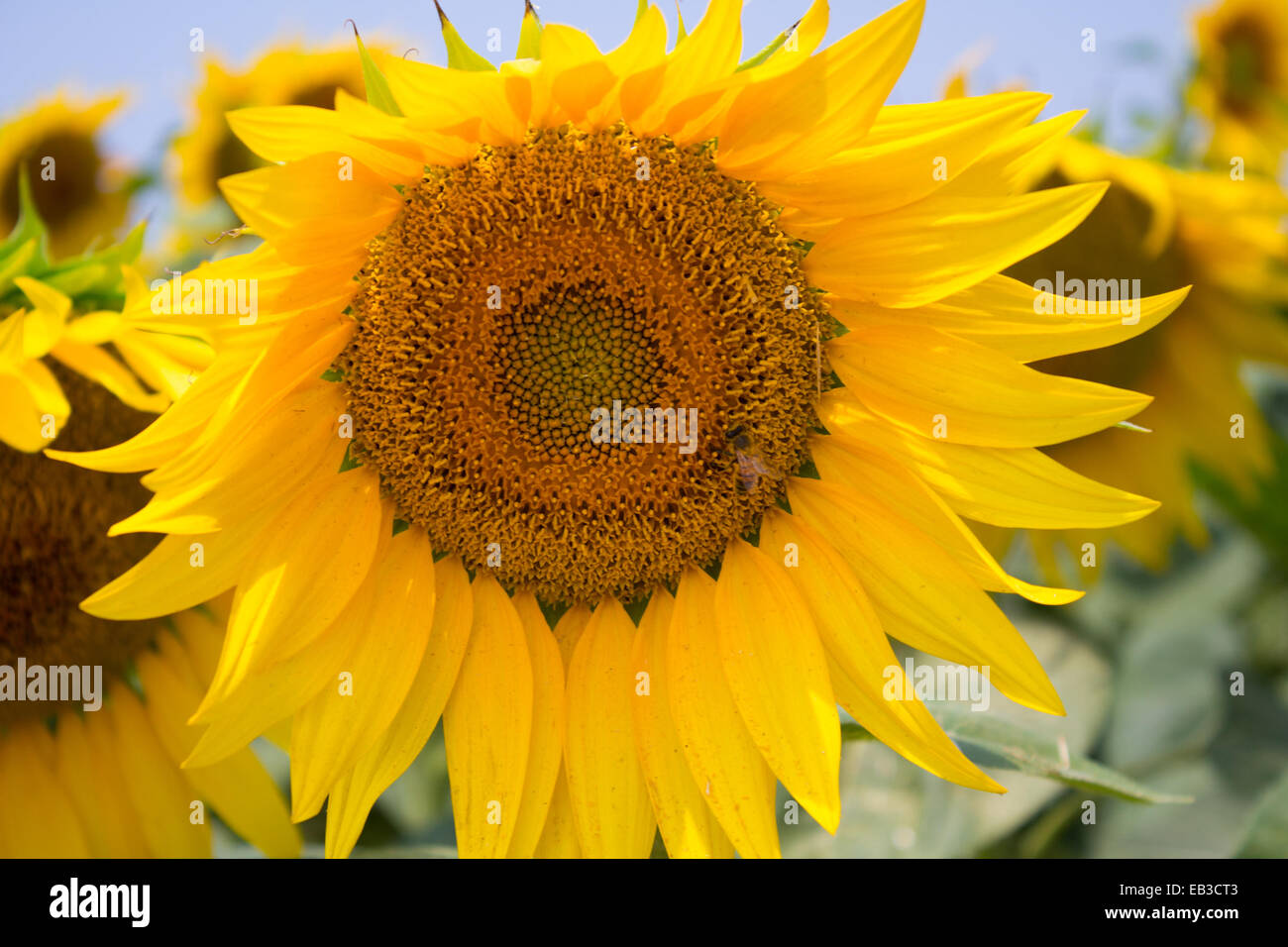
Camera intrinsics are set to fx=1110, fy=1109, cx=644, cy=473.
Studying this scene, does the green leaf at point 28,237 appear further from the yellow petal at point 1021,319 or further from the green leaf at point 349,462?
the yellow petal at point 1021,319

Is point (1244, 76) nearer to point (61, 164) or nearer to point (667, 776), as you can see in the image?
point (667, 776)

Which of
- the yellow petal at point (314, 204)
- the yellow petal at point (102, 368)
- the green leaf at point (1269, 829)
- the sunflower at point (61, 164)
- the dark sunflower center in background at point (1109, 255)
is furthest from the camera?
the sunflower at point (61, 164)

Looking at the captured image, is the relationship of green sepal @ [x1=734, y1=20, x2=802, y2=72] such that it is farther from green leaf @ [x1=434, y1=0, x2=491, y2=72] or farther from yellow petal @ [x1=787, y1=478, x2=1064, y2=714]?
yellow petal @ [x1=787, y1=478, x2=1064, y2=714]

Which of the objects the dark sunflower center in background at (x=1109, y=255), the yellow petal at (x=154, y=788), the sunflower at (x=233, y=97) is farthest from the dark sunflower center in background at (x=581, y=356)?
the sunflower at (x=233, y=97)

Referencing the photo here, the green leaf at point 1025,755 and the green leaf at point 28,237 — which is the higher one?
the green leaf at point 28,237

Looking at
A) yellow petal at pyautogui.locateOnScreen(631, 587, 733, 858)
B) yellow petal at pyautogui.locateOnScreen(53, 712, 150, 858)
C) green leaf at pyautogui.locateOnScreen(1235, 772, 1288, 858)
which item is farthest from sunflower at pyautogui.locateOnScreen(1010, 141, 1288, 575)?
yellow petal at pyautogui.locateOnScreen(53, 712, 150, 858)

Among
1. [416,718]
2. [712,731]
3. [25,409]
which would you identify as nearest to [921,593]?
[712,731]
